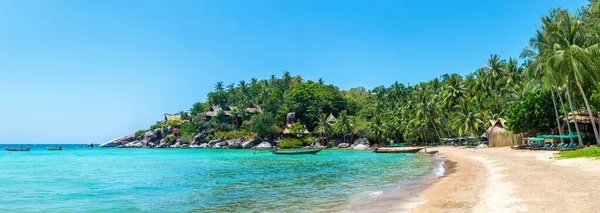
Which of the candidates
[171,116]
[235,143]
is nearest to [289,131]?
[235,143]

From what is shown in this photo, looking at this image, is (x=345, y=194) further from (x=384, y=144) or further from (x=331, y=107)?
(x=331, y=107)

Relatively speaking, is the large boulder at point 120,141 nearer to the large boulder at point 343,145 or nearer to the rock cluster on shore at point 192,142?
the rock cluster on shore at point 192,142

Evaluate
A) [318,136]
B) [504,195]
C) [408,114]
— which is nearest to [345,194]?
[504,195]

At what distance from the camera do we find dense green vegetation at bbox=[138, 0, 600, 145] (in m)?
26.8

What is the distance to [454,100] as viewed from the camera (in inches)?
2158

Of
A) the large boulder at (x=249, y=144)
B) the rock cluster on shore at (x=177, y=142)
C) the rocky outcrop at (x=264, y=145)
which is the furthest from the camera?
the rock cluster on shore at (x=177, y=142)

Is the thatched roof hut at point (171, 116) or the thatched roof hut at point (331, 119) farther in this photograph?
the thatched roof hut at point (171, 116)

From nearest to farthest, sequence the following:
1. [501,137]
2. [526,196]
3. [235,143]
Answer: [526,196] < [501,137] < [235,143]

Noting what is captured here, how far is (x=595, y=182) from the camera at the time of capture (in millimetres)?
10672

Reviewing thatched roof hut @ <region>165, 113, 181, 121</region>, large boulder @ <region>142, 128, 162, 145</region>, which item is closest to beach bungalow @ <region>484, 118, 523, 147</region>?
thatched roof hut @ <region>165, 113, 181, 121</region>

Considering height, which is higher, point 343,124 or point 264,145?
point 343,124

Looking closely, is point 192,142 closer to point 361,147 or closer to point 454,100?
point 361,147

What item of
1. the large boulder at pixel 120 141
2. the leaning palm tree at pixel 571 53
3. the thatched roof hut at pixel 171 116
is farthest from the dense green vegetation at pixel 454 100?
the large boulder at pixel 120 141

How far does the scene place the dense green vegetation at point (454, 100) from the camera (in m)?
26.8
